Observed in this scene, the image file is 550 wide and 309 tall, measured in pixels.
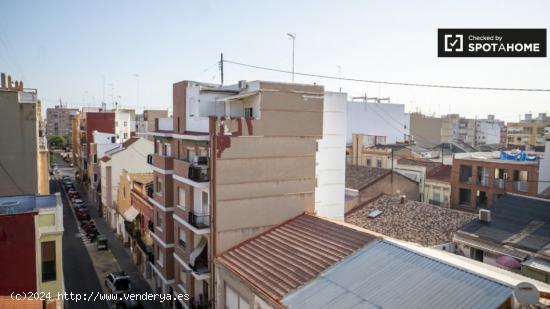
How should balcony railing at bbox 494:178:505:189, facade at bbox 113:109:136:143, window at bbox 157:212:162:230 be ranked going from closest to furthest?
window at bbox 157:212:162:230
balcony railing at bbox 494:178:505:189
facade at bbox 113:109:136:143

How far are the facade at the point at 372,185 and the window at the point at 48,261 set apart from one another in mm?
21573

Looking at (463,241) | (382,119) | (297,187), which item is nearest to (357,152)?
(382,119)

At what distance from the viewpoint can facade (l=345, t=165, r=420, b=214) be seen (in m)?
35.3

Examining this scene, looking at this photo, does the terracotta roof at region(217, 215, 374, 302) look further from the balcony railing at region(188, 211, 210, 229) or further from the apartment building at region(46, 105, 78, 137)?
the apartment building at region(46, 105, 78, 137)

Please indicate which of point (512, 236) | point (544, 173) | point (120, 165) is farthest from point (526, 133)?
point (120, 165)

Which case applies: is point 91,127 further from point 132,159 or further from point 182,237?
point 182,237

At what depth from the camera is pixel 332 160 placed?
97.9 ft

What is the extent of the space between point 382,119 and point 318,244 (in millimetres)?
55358

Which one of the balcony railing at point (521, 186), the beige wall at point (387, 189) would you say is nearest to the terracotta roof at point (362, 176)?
the beige wall at point (387, 189)

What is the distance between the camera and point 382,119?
227ft

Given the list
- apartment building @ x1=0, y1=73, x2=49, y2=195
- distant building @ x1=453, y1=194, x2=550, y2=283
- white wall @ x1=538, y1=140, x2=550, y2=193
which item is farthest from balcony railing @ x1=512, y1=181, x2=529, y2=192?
apartment building @ x1=0, y1=73, x2=49, y2=195

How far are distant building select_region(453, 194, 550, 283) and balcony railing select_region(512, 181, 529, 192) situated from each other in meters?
12.2

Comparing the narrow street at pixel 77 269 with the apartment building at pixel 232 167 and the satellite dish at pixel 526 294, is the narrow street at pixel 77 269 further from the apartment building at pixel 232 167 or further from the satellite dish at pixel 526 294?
the satellite dish at pixel 526 294

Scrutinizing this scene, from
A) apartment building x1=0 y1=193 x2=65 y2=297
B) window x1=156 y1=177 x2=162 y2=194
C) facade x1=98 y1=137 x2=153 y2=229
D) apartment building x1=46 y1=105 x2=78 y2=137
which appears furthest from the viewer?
apartment building x1=46 y1=105 x2=78 y2=137
